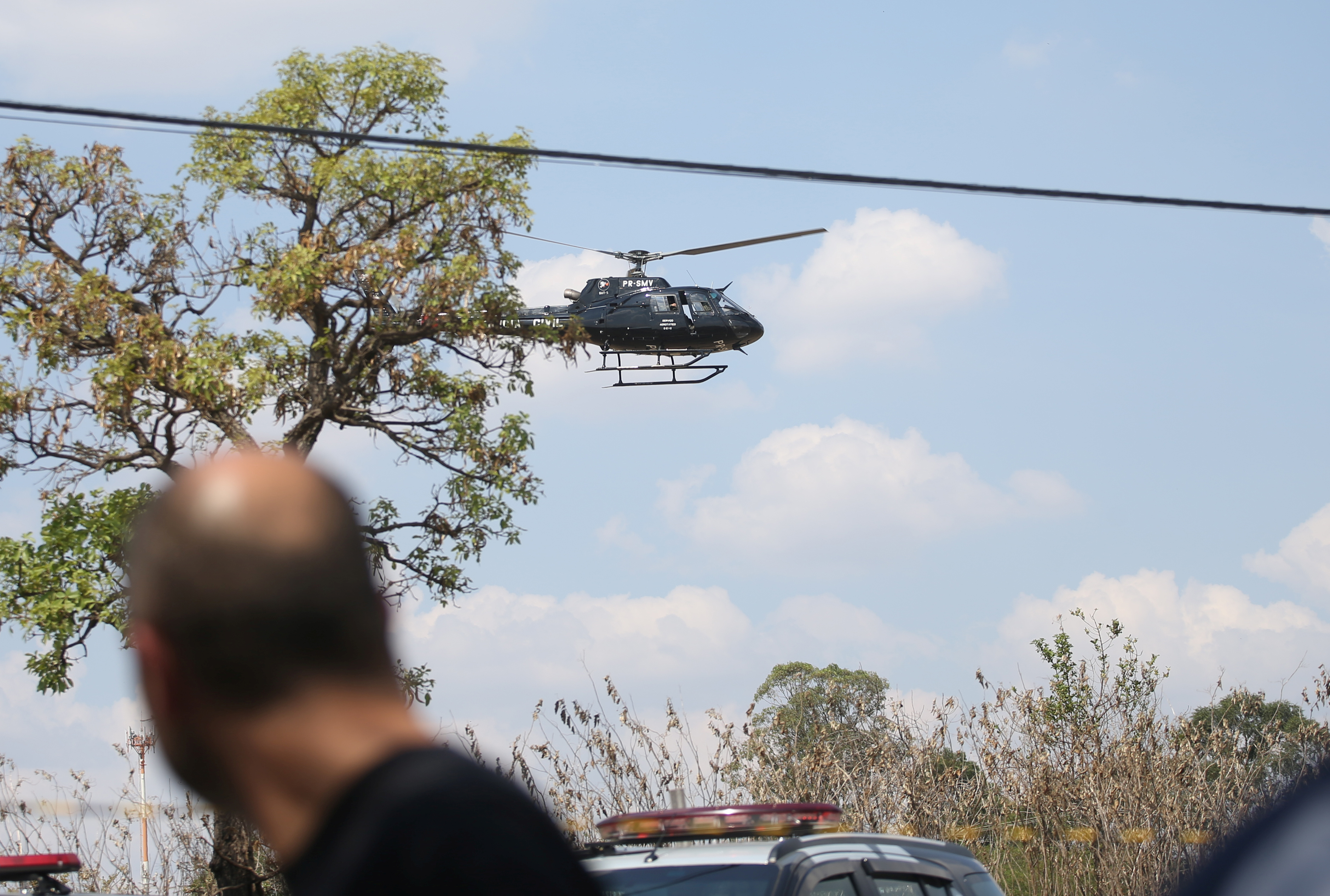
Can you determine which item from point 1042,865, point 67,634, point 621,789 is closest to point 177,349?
point 67,634

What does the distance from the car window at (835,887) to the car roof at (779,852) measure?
7 centimetres

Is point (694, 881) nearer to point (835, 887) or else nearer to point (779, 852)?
point (779, 852)

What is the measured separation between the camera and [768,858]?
12.8 ft

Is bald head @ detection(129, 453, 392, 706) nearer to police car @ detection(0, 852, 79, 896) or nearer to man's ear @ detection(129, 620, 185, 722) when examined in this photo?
man's ear @ detection(129, 620, 185, 722)

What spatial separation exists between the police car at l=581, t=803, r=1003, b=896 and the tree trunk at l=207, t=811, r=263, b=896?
581 centimetres

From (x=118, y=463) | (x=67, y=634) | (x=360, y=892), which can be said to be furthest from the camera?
(x=118, y=463)

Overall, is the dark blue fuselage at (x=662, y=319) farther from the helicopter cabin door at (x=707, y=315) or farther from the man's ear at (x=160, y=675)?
the man's ear at (x=160, y=675)

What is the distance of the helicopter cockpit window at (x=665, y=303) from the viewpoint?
2166 centimetres

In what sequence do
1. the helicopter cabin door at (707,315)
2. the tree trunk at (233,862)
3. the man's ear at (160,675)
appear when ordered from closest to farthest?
the man's ear at (160,675), the tree trunk at (233,862), the helicopter cabin door at (707,315)

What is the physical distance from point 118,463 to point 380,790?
12.6m

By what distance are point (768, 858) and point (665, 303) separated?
59.9ft

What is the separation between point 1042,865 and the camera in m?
8.92

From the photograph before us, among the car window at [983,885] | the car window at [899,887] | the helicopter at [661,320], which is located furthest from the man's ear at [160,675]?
the helicopter at [661,320]

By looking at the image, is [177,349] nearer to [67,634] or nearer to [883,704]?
[67,634]
